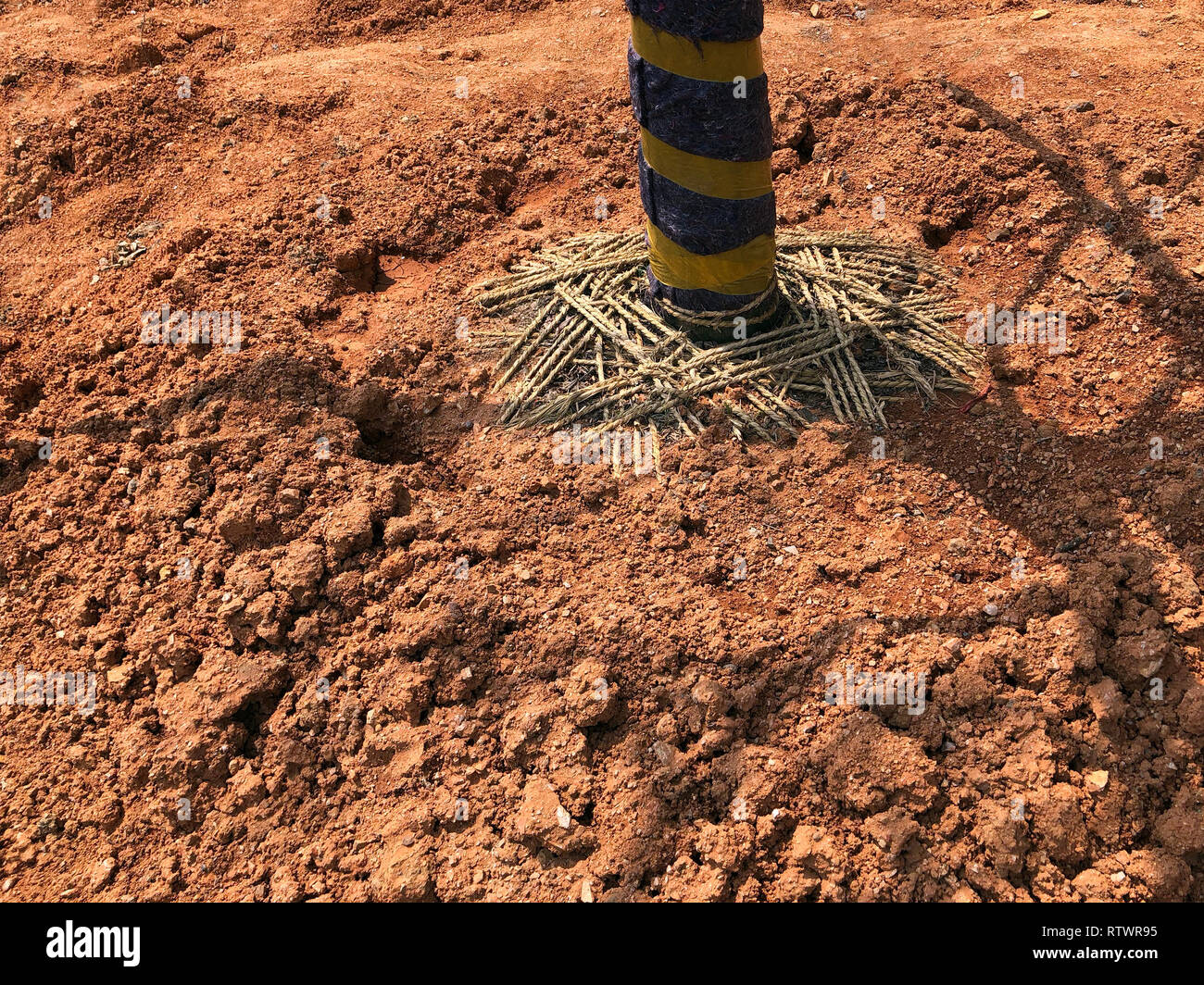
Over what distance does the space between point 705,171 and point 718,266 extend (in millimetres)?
377

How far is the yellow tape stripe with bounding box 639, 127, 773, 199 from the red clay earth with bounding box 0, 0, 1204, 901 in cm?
91

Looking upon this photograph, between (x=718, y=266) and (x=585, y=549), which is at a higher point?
(x=718, y=266)

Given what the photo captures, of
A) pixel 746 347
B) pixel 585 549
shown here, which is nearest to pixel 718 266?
pixel 746 347

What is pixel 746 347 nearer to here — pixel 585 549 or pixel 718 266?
pixel 718 266

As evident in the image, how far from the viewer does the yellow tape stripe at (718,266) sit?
3232 millimetres

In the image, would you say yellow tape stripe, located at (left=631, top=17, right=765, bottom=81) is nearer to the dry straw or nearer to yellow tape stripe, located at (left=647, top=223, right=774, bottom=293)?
yellow tape stripe, located at (left=647, top=223, right=774, bottom=293)

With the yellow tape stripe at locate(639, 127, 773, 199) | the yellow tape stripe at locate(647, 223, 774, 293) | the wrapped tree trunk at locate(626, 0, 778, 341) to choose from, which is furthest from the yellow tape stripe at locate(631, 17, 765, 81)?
the yellow tape stripe at locate(647, 223, 774, 293)

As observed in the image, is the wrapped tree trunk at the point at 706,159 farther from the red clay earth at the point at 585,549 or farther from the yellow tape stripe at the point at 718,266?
the red clay earth at the point at 585,549

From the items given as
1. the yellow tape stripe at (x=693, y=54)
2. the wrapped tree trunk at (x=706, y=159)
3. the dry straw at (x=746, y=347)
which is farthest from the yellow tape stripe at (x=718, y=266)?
the yellow tape stripe at (x=693, y=54)

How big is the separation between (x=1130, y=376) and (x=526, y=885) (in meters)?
2.81

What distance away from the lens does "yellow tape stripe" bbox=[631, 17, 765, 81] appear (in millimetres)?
2734

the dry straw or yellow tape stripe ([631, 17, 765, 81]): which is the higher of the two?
yellow tape stripe ([631, 17, 765, 81])

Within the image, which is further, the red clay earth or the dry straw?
the dry straw

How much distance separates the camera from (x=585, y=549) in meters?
2.94
